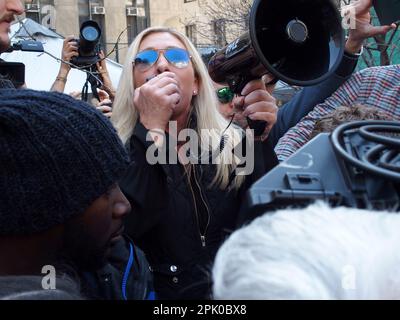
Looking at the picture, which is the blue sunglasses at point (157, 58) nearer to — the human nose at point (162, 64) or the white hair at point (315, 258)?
the human nose at point (162, 64)

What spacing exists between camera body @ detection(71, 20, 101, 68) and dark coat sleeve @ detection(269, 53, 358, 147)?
1.63 metres

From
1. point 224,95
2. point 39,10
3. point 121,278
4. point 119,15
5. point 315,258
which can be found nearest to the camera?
point 315,258

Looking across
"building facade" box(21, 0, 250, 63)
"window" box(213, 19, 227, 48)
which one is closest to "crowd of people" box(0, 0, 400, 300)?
"window" box(213, 19, 227, 48)

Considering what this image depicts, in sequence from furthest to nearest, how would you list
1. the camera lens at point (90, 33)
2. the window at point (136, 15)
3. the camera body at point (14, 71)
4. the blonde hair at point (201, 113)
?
1. the window at point (136, 15)
2. the camera lens at point (90, 33)
3. the camera body at point (14, 71)
4. the blonde hair at point (201, 113)

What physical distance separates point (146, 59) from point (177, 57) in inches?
5.1

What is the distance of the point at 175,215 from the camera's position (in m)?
1.93

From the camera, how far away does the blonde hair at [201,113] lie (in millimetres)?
2025

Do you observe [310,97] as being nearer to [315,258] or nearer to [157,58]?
[157,58]

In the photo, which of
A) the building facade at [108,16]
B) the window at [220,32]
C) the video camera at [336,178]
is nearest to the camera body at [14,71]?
the video camera at [336,178]

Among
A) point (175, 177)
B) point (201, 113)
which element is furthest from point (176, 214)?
point (201, 113)

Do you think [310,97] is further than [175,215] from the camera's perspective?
Yes

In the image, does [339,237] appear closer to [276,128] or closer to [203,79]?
[203,79]

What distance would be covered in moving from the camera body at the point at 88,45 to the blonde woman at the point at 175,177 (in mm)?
1473

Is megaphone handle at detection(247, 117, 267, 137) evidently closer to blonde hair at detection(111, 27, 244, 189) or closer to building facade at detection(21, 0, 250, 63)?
blonde hair at detection(111, 27, 244, 189)
